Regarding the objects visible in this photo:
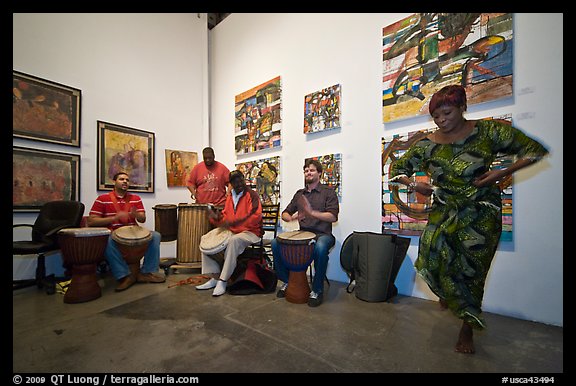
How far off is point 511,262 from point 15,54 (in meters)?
6.02

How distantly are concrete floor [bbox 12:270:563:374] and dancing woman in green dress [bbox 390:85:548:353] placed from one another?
0.31 meters

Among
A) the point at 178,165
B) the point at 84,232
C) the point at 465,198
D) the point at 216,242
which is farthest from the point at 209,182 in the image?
the point at 465,198

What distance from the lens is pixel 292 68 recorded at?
12.7 ft

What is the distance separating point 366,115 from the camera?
9.96 ft

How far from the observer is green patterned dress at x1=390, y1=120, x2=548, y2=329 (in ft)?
4.85

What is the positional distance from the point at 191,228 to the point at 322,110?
8.38 ft

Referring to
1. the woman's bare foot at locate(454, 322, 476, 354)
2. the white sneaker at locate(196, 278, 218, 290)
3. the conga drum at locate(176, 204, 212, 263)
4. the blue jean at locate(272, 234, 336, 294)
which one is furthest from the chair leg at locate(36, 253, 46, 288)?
the woman's bare foot at locate(454, 322, 476, 354)

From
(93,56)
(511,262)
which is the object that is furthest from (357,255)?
(93,56)

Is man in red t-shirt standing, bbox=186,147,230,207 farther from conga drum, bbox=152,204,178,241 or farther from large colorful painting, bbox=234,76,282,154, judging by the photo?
large colorful painting, bbox=234,76,282,154

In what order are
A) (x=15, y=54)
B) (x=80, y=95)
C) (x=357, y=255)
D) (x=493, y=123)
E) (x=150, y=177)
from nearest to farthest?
(x=493, y=123) → (x=357, y=255) → (x=15, y=54) → (x=80, y=95) → (x=150, y=177)

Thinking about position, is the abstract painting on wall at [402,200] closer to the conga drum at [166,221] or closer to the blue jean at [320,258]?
the blue jean at [320,258]

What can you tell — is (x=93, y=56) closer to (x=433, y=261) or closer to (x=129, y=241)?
(x=129, y=241)

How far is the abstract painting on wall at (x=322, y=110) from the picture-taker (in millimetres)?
3289

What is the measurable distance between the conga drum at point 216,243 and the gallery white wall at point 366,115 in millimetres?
1302
